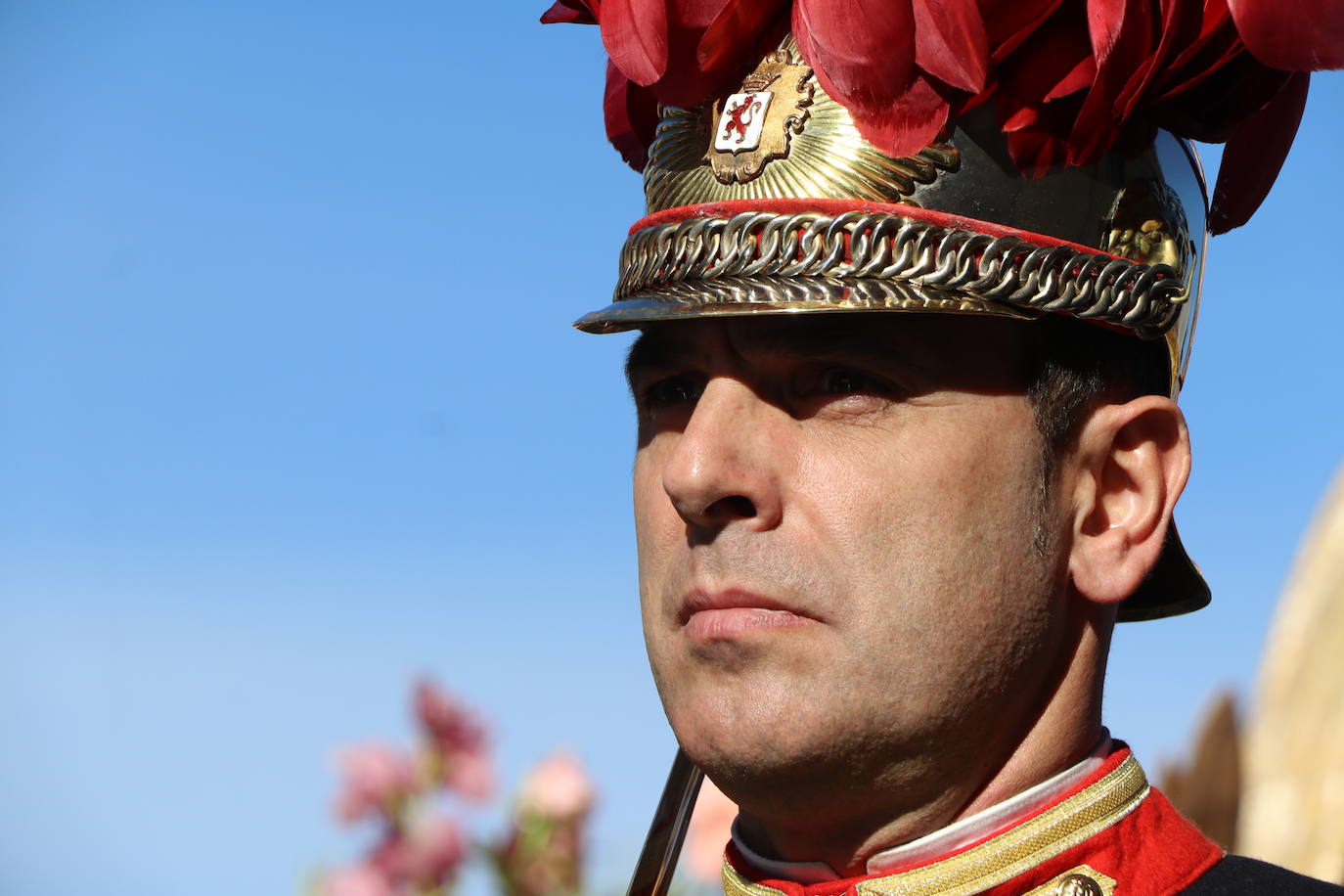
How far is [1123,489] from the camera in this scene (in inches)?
116

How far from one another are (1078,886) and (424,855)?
2937 millimetres

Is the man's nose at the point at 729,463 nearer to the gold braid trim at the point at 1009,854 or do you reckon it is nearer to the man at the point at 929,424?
the man at the point at 929,424

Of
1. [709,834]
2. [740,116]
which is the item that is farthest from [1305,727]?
[740,116]

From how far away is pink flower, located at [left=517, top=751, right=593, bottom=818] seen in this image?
5266mm

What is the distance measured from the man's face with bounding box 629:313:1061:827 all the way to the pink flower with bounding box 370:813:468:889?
2.50 meters

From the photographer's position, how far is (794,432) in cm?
280

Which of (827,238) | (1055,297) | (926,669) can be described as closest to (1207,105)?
(1055,297)

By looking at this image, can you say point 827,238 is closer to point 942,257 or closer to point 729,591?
point 942,257

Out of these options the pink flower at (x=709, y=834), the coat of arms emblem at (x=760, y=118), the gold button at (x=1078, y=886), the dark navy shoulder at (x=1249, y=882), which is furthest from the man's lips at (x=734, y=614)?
the pink flower at (x=709, y=834)

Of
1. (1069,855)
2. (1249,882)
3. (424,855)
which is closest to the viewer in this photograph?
(1069,855)

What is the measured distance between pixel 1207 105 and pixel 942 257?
0.68 metres

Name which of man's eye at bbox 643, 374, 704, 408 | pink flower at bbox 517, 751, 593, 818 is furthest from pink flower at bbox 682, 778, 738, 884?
man's eye at bbox 643, 374, 704, 408

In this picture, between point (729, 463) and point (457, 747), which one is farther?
point (457, 747)

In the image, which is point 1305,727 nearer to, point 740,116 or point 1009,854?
point 1009,854
